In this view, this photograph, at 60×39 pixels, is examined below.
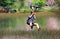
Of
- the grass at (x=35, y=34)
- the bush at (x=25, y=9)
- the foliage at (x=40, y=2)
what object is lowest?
the bush at (x=25, y=9)

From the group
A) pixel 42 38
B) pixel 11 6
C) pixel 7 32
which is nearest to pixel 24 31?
pixel 7 32

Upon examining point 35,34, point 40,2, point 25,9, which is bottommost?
point 25,9

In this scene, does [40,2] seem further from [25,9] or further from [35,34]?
[35,34]

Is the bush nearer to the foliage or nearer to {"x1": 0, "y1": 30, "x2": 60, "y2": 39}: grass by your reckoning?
the foliage

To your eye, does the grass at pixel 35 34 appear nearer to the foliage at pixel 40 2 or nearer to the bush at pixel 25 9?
the bush at pixel 25 9

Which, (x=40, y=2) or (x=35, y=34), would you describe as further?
(x=40, y=2)

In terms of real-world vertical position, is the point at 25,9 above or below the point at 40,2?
below

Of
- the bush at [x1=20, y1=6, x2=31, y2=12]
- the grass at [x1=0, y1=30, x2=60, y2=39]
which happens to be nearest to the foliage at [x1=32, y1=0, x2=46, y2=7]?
the bush at [x1=20, y1=6, x2=31, y2=12]

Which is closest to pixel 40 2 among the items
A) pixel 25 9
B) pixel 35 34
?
pixel 25 9

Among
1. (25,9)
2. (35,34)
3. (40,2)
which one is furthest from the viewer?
(40,2)

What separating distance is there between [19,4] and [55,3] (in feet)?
8.44

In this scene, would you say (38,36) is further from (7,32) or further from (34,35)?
(7,32)

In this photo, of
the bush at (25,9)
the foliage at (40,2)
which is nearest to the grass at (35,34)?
the bush at (25,9)

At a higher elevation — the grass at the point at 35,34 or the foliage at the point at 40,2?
the grass at the point at 35,34
